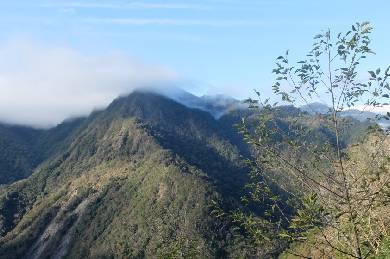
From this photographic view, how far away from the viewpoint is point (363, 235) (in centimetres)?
2212

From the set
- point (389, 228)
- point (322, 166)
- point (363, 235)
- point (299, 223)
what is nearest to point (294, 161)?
point (322, 166)

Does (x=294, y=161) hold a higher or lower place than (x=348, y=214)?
higher

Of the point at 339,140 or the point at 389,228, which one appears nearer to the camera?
the point at 339,140

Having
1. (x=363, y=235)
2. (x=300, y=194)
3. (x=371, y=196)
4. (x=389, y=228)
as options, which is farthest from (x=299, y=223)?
(x=389, y=228)

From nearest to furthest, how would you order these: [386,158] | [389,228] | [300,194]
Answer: [386,158] → [300,194] → [389,228]

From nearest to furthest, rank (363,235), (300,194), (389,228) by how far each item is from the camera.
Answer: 1. (300,194)
2. (363,235)
3. (389,228)

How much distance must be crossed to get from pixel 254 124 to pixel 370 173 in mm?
4795

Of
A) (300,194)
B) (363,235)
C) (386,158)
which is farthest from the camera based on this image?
(363,235)

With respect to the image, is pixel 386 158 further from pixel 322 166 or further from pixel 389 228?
pixel 389 228

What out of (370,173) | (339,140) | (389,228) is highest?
(339,140)

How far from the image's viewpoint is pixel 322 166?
69.7 feet

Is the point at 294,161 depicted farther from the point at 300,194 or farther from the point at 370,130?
the point at 370,130

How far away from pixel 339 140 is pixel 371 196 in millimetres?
2542

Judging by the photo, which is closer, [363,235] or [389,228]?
[363,235]
